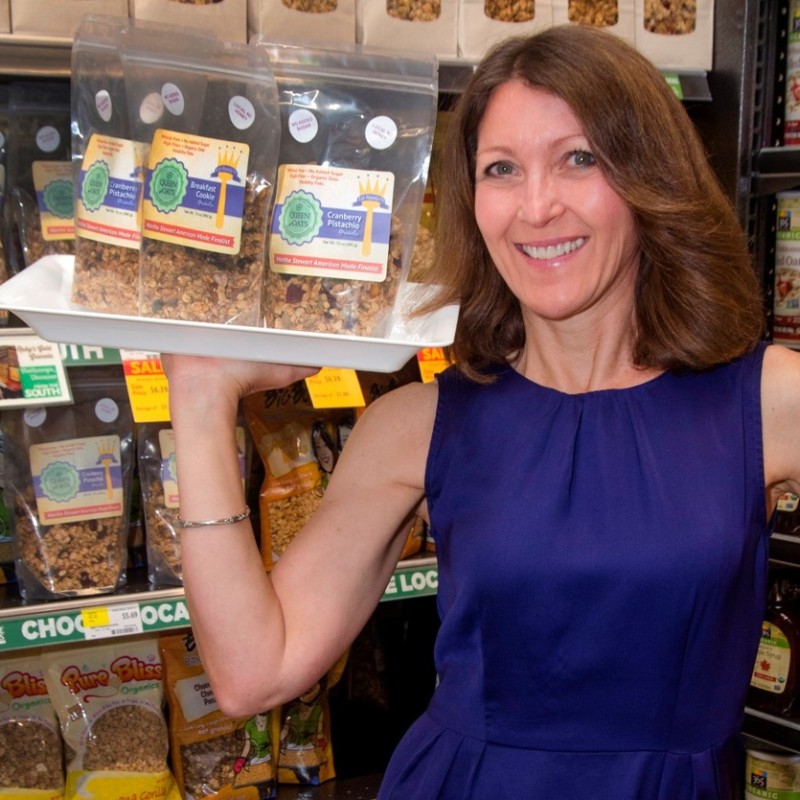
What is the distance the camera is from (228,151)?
1229 mm

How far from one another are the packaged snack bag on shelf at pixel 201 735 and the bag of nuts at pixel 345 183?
105cm

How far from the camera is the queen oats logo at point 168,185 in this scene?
1.20 meters

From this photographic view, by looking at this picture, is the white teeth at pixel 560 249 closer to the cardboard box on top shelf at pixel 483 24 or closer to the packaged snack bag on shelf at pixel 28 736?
the cardboard box on top shelf at pixel 483 24

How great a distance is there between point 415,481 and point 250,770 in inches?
40.4

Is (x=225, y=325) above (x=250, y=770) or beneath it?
above

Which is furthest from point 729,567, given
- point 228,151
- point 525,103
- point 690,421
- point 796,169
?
point 796,169

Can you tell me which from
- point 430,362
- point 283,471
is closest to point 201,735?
point 283,471

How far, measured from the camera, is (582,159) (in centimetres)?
129

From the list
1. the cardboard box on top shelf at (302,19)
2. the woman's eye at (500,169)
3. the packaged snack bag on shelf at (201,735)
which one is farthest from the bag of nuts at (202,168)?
the packaged snack bag on shelf at (201,735)

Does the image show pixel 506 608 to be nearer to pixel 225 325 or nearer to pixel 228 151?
pixel 225 325

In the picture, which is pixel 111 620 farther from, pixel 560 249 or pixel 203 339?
pixel 560 249

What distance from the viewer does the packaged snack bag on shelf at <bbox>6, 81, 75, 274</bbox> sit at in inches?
74.5

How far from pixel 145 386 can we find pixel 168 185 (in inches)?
27.9

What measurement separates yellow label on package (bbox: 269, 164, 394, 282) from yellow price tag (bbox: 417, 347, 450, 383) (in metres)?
0.82
